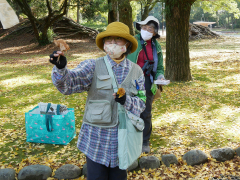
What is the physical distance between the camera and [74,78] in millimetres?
2084

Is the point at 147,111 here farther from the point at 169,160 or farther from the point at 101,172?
the point at 101,172

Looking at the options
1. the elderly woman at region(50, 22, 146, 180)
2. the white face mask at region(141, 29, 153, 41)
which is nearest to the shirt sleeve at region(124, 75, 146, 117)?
the elderly woman at region(50, 22, 146, 180)

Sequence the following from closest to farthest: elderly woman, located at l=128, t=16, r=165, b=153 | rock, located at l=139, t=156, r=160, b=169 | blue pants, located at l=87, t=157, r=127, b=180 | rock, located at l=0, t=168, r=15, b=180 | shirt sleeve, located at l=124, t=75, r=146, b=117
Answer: shirt sleeve, located at l=124, t=75, r=146, b=117
blue pants, located at l=87, t=157, r=127, b=180
rock, located at l=0, t=168, r=15, b=180
rock, located at l=139, t=156, r=160, b=169
elderly woman, located at l=128, t=16, r=165, b=153

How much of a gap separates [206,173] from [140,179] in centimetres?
93

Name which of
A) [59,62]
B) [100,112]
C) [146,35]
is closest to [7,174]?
[100,112]

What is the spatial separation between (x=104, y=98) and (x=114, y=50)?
1.45ft

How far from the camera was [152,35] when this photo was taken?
3732 millimetres

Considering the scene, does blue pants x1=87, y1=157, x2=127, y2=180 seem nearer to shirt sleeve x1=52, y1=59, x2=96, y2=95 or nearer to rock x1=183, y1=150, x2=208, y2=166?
shirt sleeve x1=52, y1=59, x2=96, y2=95

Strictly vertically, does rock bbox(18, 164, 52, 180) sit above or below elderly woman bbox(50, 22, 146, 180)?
below

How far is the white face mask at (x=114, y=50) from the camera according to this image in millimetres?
2234

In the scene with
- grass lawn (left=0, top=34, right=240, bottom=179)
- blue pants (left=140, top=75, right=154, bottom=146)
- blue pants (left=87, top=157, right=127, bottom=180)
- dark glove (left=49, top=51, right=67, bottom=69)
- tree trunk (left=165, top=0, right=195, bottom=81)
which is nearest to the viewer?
dark glove (left=49, top=51, right=67, bottom=69)

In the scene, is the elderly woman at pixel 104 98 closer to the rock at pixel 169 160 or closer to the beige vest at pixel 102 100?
the beige vest at pixel 102 100

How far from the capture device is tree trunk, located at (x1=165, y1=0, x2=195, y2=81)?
8249mm

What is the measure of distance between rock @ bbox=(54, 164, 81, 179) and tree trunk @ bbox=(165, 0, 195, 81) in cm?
627
